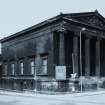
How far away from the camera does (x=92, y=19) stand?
34469 mm

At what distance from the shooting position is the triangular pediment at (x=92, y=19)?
31989mm

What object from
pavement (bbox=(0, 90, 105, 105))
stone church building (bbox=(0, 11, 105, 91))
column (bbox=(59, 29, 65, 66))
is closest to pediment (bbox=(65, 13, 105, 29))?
stone church building (bbox=(0, 11, 105, 91))

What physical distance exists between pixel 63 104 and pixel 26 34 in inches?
789

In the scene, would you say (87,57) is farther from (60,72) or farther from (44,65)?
(60,72)

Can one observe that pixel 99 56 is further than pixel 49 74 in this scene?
Yes

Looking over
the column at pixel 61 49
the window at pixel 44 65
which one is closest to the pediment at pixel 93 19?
the column at pixel 61 49

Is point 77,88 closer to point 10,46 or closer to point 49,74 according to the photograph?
point 49,74

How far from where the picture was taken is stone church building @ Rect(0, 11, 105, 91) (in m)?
29.8

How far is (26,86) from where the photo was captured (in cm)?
3394

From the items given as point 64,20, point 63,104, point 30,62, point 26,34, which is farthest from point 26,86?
point 63,104

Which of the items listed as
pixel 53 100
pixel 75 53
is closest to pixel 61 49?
pixel 75 53

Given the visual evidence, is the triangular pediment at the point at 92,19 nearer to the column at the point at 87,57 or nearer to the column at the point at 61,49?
the column at the point at 61,49

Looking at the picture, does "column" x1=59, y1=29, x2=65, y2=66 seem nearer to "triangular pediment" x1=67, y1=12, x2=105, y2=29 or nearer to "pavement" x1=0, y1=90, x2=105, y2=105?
"triangular pediment" x1=67, y1=12, x2=105, y2=29

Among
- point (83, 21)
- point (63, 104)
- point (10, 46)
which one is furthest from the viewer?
point (10, 46)
